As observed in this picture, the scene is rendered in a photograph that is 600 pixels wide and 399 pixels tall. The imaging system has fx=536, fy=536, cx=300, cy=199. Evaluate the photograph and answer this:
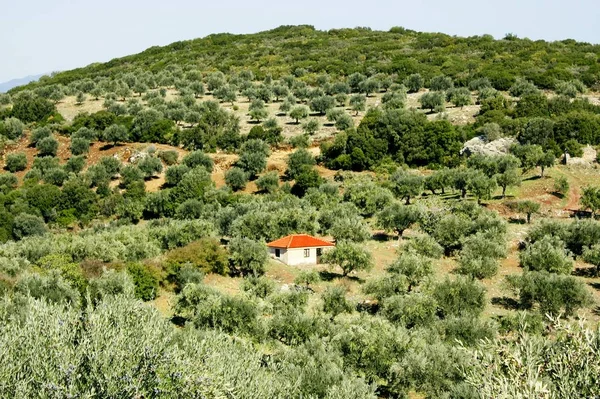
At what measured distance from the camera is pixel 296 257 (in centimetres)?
3975

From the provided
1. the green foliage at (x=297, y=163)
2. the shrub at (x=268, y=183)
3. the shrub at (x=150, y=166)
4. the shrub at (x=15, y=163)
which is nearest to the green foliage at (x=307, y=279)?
the shrub at (x=268, y=183)

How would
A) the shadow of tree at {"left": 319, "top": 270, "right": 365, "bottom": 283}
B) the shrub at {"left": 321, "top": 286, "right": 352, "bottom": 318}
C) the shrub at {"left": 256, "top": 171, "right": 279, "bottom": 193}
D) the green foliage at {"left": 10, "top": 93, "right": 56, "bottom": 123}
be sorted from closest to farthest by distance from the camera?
the shrub at {"left": 321, "top": 286, "right": 352, "bottom": 318}
the shadow of tree at {"left": 319, "top": 270, "right": 365, "bottom": 283}
the shrub at {"left": 256, "top": 171, "right": 279, "bottom": 193}
the green foliage at {"left": 10, "top": 93, "right": 56, "bottom": 123}

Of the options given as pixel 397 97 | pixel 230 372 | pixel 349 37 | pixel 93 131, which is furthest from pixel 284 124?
pixel 349 37

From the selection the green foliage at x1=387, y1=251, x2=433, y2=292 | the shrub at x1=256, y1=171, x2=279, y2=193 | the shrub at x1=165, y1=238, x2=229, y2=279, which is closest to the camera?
the green foliage at x1=387, y1=251, x2=433, y2=292

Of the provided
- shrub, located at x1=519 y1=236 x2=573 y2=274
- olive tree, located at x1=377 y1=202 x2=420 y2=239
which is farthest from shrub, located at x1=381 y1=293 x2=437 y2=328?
olive tree, located at x1=377 y1=202 x2=420 y2=239

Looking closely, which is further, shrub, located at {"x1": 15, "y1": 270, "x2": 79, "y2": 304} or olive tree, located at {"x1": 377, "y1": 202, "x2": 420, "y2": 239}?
olive tree, located at {"x1": 377, "y1": 202, "x2": 420, "y2": 239}

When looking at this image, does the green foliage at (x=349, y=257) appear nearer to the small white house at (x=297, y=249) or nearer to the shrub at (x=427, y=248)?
the small white house at (x=297, y=249)

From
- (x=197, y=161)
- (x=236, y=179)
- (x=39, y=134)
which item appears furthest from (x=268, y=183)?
(x=39, y=134)

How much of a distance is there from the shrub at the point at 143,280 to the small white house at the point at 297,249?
10.0 meters

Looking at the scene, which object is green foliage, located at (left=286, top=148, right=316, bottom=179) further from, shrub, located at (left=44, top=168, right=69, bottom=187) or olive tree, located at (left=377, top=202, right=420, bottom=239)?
shrub, located at (left=44, top=168, right=69, bottom=187)

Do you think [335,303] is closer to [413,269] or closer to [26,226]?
[413,269]

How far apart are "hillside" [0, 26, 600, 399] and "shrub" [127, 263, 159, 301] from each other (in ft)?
0.40

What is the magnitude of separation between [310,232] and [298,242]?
427cm

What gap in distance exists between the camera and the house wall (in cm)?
3962
